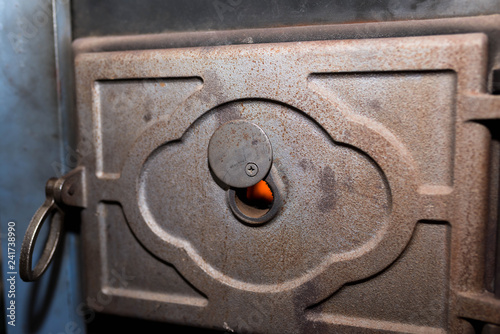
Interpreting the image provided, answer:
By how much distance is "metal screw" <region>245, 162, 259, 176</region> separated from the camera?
87 cm

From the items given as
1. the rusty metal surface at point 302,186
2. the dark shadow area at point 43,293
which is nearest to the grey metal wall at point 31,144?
the dark shadow area at point 43,293

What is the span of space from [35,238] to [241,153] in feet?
1.73

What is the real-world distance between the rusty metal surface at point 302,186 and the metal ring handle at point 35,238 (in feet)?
0.22

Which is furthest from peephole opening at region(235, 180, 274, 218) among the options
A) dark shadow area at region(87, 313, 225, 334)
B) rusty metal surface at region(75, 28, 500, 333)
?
dark shadow area at region(87, 313, 225, 334)

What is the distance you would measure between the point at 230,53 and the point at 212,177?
0.28 m

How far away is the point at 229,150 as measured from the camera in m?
0.89

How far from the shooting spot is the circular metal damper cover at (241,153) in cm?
87

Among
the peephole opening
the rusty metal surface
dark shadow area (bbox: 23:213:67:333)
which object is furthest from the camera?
dark shadow area (bbox: 23:213:67:333)

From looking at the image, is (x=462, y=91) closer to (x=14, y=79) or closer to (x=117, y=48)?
(x=117, y=48)

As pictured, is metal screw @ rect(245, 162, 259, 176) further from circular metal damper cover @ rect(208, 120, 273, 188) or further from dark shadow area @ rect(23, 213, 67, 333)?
dark shadow area @ rect(23, 213, 67, 333)

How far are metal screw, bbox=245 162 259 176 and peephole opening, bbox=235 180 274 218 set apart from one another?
0.26 feet

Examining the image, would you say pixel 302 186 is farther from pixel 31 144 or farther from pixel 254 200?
pixel 31 144

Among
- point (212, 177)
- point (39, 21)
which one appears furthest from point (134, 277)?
point (39, 21)

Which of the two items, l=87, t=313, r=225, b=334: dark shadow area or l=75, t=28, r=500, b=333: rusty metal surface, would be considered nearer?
l=75, t=28, r=500, b=333: rusty metal surface
